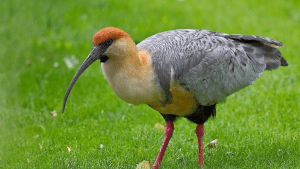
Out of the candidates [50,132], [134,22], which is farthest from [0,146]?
[134,22]

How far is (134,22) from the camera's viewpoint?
10.6 meters

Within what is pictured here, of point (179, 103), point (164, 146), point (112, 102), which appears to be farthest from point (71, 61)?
point (179, 103)

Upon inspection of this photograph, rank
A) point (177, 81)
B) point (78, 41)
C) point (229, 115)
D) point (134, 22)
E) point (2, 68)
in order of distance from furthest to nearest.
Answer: point (134, 22)
point (78, 41)
point (2, 68)
point (229, 115)
point (177, 81)

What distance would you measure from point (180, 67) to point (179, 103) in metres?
0.39

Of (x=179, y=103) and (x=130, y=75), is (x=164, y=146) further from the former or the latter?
(x=130, y=75)

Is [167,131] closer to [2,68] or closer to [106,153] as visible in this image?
[106,153]

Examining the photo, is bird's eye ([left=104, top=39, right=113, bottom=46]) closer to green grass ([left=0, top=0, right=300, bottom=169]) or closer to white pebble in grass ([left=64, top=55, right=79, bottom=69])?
green grass ([left=0, top=0, right=300, bottom=169])

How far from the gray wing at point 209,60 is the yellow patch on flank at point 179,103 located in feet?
0.18

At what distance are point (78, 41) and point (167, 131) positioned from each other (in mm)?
4884

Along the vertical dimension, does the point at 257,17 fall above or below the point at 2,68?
below

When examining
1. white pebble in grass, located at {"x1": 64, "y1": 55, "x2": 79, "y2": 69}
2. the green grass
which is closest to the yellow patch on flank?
the green grass

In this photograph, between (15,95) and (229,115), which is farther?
(15,95)

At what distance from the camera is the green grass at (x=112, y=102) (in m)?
5.65

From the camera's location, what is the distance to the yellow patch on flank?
15.6 feet
